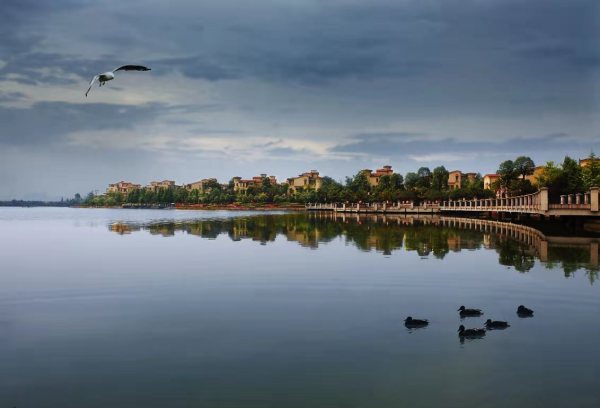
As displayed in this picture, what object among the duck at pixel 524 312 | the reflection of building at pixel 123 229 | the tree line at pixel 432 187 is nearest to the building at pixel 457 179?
the tree line at pixel 432 187

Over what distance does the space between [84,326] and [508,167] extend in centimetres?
11310

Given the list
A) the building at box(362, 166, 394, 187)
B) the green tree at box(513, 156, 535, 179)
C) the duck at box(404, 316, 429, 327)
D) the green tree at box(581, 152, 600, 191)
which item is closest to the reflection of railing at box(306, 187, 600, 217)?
the green tree at box(581, 152, 600, 191)

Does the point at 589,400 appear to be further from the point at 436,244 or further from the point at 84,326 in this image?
the point at 436,244

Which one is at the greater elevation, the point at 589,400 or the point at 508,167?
the point at 508,167

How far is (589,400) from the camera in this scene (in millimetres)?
9016

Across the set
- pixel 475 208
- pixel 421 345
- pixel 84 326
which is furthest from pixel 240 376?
pixel 475 208

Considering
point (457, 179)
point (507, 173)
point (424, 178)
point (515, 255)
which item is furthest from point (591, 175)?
point (457, 179)

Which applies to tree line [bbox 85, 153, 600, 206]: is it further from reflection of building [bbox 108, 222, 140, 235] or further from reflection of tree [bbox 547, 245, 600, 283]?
reflection of building [bbox 108, 222, 140, 235]

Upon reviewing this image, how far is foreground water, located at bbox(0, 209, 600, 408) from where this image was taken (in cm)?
940

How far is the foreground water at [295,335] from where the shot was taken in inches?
370

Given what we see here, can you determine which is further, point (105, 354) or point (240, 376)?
point (105, 354)

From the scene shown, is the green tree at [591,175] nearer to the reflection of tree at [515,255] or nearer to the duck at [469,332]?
the reflection of tree at [515,255]

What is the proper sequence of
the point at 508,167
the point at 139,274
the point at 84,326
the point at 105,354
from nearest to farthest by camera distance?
the point at 105,354 → the point at 84,326 → the point at 139,274 → the point at 508,167

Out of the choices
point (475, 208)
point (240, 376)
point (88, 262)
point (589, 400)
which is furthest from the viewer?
point (475, 208)
